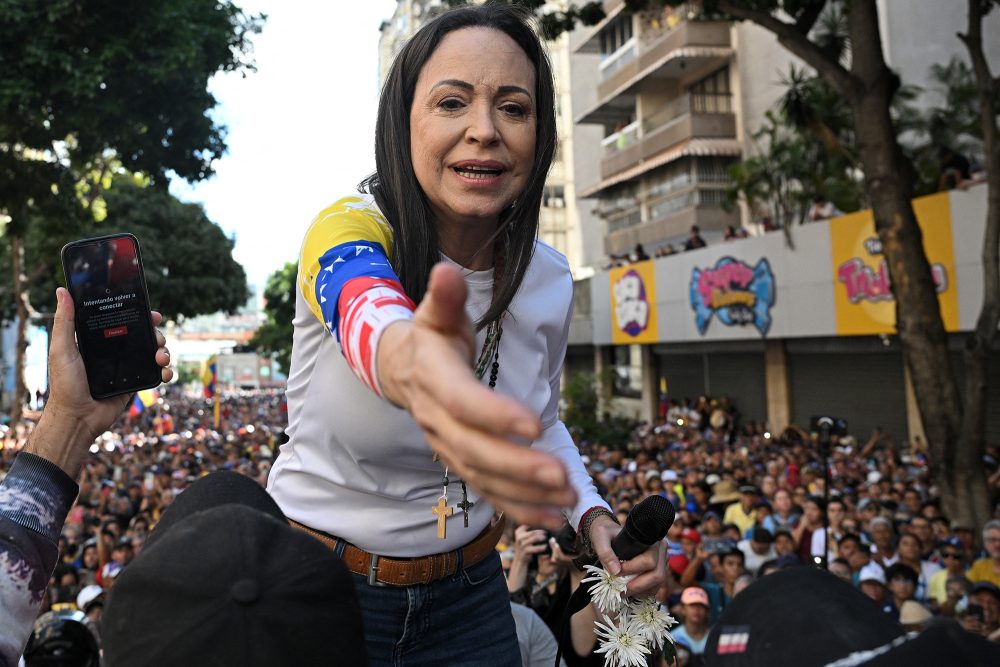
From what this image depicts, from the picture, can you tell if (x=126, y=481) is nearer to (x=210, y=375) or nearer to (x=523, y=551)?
(x=210, y=375)

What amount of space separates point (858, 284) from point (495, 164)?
54.5 feet

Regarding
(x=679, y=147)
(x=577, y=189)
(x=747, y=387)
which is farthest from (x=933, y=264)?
(x=577, y=189)

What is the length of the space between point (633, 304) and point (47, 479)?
26.1m

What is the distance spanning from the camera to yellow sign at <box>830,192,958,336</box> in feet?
47.7

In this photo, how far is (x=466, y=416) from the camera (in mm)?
869

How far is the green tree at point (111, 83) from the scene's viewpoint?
1054 centimetres

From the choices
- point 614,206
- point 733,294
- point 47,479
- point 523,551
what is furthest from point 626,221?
point 47,479

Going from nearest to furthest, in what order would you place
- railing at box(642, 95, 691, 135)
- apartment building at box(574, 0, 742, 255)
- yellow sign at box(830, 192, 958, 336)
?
yellow sign at box(830, 192, 958, 336) < apartment building at box(574, 0, 742, 255) < railing at box(642, 95, 691, 135)

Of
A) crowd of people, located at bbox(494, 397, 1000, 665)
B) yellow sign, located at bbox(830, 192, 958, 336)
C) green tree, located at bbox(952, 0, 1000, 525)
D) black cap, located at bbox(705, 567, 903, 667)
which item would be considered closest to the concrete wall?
yellow sign, located at bbox(830, 192, 958, 336)

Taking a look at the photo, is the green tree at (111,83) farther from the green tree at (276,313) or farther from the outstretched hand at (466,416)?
the green tree at (276,313)

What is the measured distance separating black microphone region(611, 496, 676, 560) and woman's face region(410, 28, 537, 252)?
716 mm

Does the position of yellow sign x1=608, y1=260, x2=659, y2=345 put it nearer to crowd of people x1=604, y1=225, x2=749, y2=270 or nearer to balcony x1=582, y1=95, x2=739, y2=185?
crowd of people x1=604, y1=225, x2=749, y2=270

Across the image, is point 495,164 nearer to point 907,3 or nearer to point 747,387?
point 907,3

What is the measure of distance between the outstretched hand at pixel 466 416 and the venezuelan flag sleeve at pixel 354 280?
13 centimetres
